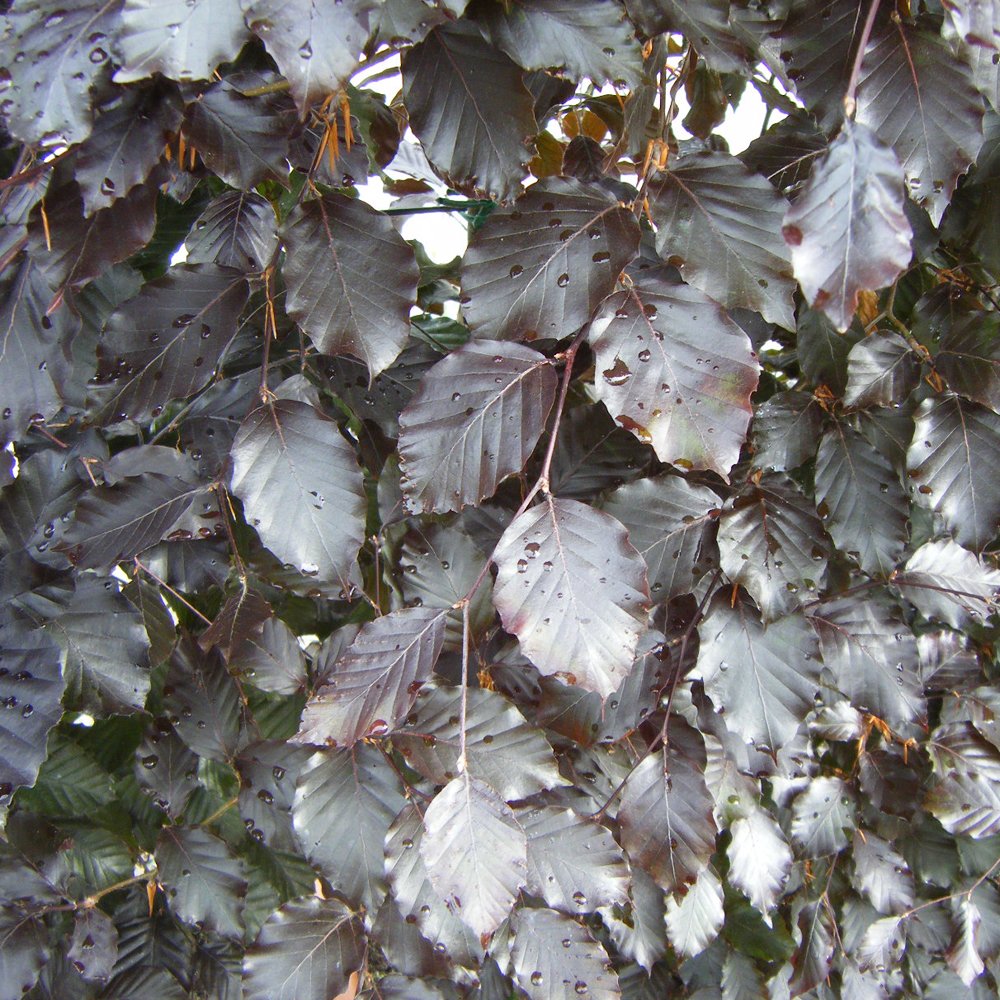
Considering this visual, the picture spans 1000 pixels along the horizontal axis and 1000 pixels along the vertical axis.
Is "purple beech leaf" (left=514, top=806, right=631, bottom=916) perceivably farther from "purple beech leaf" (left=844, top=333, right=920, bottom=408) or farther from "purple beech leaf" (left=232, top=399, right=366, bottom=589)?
"purple beech leaf" (left=844, top=333, right=920, bottom=408)

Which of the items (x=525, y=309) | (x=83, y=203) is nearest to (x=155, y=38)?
(x=83, y=203)

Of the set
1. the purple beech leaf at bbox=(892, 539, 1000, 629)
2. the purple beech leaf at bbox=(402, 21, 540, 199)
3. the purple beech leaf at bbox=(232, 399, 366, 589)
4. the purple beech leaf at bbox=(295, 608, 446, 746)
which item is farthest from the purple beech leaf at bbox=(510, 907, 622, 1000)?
the purple beech leaf at bbox=(402, 21, 540, 199)

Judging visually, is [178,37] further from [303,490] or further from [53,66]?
[303,490]

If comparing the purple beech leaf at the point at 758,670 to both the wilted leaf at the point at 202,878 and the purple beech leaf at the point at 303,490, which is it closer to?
the purple beech leaf at the point at 303,490

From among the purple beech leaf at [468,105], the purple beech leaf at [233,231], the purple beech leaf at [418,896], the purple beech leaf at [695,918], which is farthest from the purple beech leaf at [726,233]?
the purple beech leaf at [695,918]

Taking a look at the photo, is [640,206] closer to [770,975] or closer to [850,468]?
[850,468]

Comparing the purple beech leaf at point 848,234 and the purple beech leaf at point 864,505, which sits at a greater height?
the purple beech leaf at point 848,234

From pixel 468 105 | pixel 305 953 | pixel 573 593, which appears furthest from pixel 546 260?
pixel 305 953

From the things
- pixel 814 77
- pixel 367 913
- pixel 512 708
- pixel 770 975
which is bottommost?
pixel 770 975
